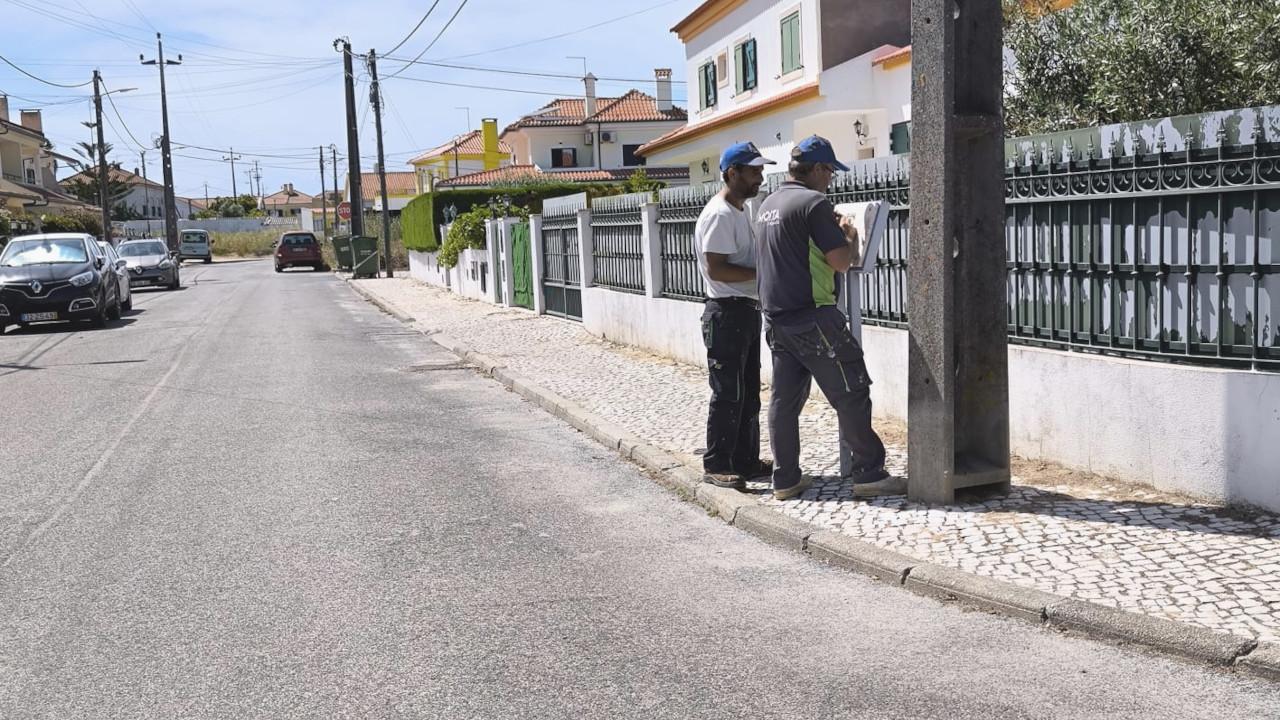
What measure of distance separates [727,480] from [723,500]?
29 cm

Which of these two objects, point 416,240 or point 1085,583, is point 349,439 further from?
point 416,240

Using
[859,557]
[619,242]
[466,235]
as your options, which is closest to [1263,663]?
[859,557]

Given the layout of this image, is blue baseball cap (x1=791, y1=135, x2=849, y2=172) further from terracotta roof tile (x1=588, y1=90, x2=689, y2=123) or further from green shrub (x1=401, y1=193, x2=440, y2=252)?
terracotta roof tile (x1=588, y1=90, x2=689, y2=123)

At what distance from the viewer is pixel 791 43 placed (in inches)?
1128

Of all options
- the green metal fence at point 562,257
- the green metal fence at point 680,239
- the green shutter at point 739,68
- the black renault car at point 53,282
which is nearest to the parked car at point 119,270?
the black renault car at point 53,282

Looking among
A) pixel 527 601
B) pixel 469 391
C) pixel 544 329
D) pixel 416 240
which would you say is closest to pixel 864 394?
pixel 527 601

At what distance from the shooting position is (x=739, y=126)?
31.3m

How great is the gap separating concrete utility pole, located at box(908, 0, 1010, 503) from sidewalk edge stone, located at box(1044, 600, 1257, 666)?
1701 millimetres

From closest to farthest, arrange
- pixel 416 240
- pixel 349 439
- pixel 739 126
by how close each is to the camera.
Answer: pixel 349 439 < pixel 739 126 < pixel 416 240

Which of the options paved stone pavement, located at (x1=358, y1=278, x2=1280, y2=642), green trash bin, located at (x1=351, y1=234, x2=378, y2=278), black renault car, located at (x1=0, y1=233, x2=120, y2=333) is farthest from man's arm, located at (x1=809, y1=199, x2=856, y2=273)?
green trash bin, located at (x1=351, y1=234, x2=378, y2=278)

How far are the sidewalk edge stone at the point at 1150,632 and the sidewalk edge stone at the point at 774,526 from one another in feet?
5.04

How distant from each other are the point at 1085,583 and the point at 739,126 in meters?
27.2

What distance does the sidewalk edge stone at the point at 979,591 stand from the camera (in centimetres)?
480

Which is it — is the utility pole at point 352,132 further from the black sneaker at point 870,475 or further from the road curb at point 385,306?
the black sneaker at point 870,475
